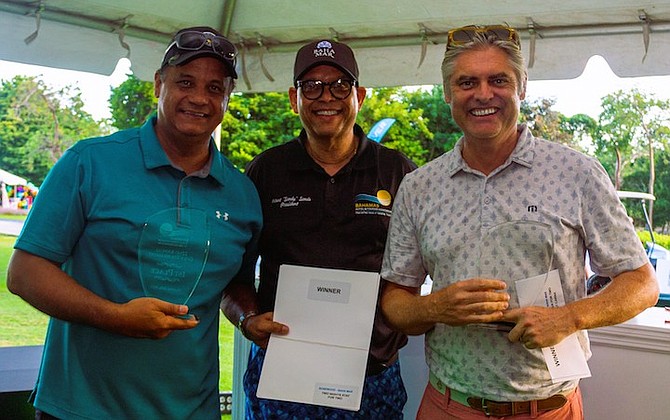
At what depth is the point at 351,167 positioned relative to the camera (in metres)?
2.15

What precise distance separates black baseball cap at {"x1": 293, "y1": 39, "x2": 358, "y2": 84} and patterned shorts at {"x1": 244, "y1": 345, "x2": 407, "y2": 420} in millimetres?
949

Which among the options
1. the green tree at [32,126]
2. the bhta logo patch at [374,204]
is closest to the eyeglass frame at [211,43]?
the bhta logo patch at [374,204]

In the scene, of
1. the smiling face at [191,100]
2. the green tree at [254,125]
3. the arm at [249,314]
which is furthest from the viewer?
the green tree at [254,125]

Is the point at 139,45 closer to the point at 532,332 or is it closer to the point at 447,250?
the point at 447,250

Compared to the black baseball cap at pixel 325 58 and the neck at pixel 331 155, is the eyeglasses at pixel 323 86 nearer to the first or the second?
the black baseball cap at pixel 325 58

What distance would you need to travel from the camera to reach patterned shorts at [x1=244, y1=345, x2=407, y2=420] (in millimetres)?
2062

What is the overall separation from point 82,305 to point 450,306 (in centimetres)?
88

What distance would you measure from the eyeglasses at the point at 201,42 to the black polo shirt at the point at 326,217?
0.47 m

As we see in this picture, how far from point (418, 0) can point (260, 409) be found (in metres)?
1.97

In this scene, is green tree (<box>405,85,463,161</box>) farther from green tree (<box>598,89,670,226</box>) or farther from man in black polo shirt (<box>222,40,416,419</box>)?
man in black polo shirt (<box>222,40,416,419</box>)

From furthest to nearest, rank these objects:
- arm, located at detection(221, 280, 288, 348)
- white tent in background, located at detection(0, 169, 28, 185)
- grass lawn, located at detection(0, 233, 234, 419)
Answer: white tent in background, located at detection(0, 169, 28, 185), grass lawn, located at detection(0, 233, 234, 419), arm, located at detection(221, 280, 288, 348)

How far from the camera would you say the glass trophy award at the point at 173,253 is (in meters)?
1.62

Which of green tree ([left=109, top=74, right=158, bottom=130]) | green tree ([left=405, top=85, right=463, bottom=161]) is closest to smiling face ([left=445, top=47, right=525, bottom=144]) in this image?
green tree ([left=109, top=74, right=158, bottom=130])

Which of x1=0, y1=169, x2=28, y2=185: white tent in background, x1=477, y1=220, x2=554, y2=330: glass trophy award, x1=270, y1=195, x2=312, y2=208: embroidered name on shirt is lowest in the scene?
x1=477, y1=220, x2=554, y2=330: glass trophy award
